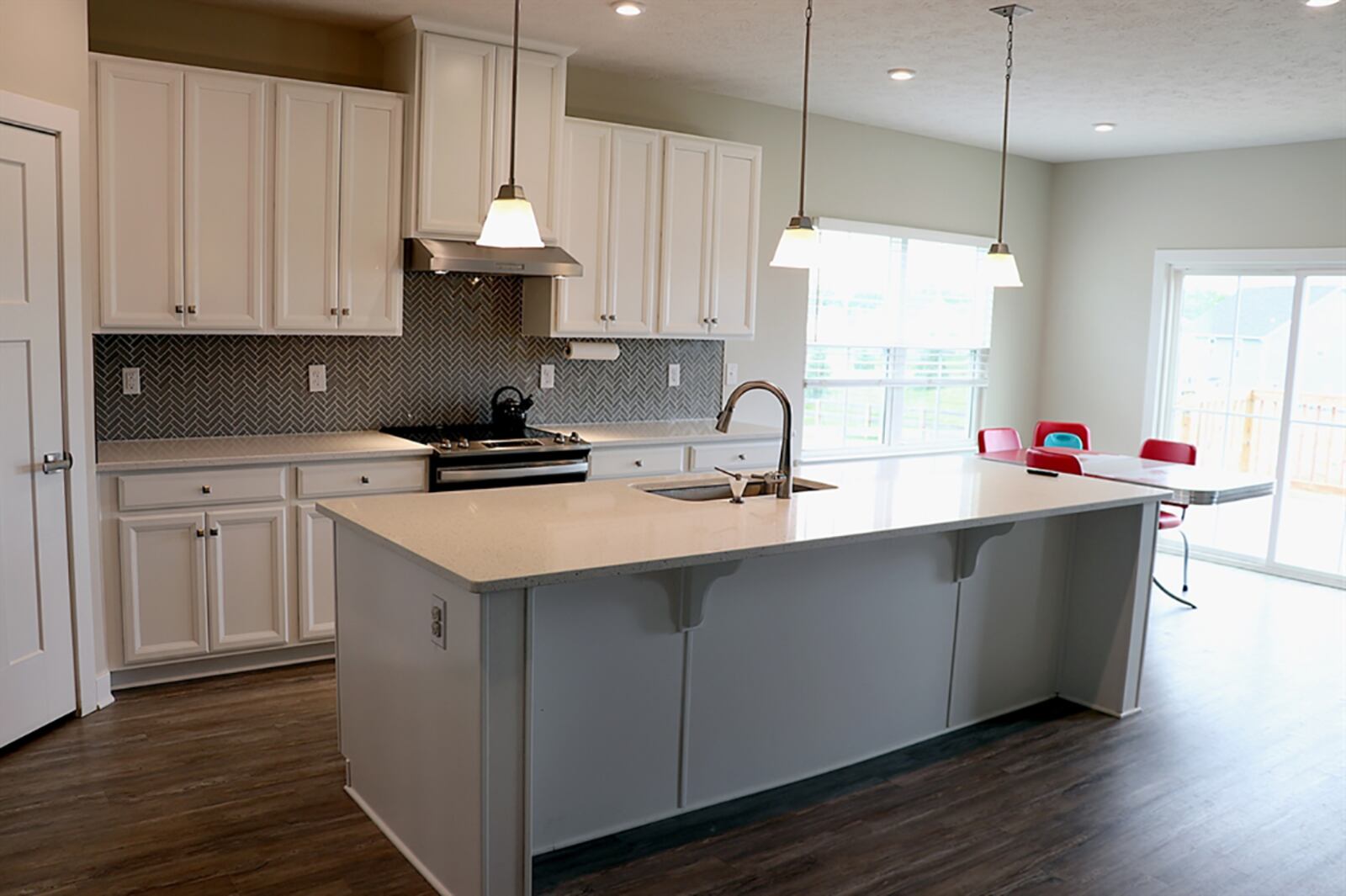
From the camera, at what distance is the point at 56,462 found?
3.51 m

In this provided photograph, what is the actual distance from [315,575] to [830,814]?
7.31 ft

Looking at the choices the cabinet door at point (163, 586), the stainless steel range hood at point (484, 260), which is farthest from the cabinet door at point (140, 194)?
the stainless steel range hood at point (484, 260)

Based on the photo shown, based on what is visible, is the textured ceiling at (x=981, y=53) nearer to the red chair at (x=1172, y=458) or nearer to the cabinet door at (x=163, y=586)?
the red chair at (x=1172, y=458)

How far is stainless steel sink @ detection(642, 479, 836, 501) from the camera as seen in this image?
3.54 meters

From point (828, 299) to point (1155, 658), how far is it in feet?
8.86

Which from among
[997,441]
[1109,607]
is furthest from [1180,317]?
[1109,607]

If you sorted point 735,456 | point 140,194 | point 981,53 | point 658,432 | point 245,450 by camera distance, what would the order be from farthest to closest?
point 735,456 → point 658,432 → point 981,53 → point 245,450 → point 140,194

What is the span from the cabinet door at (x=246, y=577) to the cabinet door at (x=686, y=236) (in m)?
2.12

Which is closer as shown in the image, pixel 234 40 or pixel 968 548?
pixel 968 548

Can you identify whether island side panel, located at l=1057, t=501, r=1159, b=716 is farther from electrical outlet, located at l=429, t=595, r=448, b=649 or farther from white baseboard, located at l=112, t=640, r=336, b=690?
white baseboard, located at l=112, t=640, r=336, b=690

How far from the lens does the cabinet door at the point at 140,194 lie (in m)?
3.79

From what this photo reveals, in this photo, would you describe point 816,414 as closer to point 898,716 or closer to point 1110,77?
point 1110,77

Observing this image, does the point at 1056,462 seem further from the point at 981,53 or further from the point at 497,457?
the point at 497,457

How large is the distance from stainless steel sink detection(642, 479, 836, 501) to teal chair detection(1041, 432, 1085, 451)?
9.90 feet
